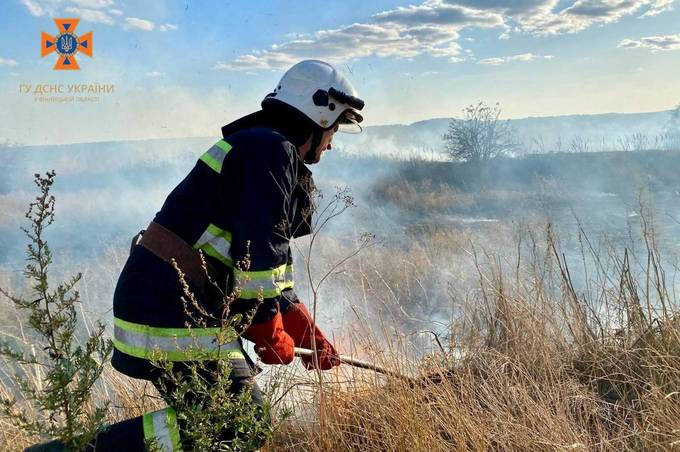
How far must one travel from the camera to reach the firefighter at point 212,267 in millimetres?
2205

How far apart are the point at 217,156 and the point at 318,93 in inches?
28.2

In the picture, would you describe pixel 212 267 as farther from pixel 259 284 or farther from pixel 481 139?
pixel 481 139

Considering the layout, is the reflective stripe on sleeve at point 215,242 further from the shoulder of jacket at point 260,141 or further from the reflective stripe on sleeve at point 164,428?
the reflective stripe on sleeve at point 164,428

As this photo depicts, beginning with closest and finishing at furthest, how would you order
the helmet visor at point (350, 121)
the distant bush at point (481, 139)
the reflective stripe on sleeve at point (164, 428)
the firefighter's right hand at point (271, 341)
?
the reflective stripe on sleeve at point (164, 428) → the firefighter's right hand at point (271, 341) → the helmet visor at point (350, 121) → the distant bush at point (481, 139)

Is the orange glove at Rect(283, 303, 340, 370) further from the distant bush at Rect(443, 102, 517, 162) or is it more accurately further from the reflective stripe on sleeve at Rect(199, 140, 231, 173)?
the distant bush at Rect(443, 102, 517, 162)

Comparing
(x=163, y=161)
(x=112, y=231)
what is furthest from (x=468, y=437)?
(x=163, y=161)

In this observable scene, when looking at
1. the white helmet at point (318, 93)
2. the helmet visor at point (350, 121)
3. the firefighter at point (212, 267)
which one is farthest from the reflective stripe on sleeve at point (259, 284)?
the helmet visor at point (350, 121)

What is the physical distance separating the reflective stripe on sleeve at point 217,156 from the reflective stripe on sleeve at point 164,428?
1.00 m

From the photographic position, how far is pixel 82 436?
1.79 metres

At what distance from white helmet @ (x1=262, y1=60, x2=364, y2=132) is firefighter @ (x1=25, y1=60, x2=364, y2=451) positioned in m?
0.38

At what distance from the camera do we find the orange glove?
2.73m

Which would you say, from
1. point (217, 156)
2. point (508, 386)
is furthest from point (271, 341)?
point (508, 386)

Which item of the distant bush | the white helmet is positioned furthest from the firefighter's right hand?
the distant bush

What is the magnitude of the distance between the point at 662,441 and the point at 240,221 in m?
2.00
